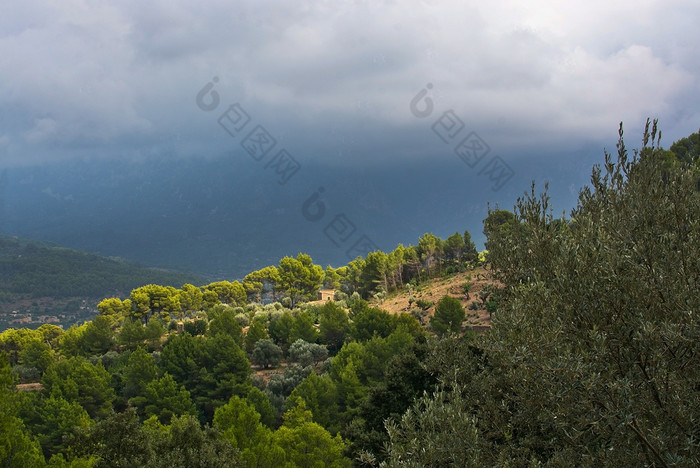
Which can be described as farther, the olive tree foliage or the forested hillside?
the forested hillside

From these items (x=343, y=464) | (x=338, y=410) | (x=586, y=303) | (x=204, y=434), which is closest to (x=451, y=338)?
(x=586, y=303)

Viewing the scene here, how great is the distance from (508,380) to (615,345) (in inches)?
96.9

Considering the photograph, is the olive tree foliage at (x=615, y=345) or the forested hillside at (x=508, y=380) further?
the forested hillside at (x=508, y=380)

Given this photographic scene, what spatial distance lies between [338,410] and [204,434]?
19.2 meters

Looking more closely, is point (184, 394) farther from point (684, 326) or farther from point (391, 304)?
point (684, 326)

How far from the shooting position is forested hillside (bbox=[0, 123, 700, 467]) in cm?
717

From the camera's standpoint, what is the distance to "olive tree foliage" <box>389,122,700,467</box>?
6.95m

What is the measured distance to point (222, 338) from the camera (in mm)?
45281

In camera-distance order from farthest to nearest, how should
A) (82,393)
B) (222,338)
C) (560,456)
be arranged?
1. (222,338)
2. (82,393)
3. (560,456)

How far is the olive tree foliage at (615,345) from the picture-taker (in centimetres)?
695

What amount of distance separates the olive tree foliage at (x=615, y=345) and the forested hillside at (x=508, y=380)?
0.03 metres

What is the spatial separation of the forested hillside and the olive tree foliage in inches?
1.2

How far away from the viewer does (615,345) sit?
767cm

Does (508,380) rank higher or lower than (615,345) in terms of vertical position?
lower
